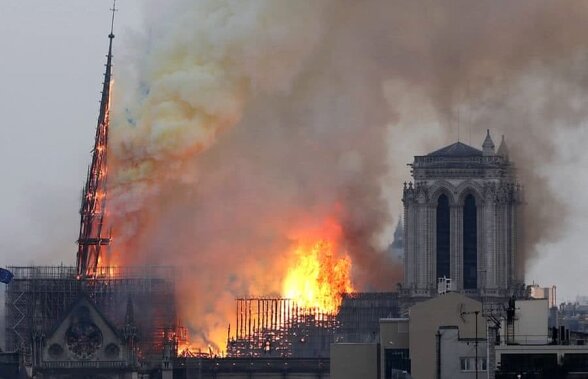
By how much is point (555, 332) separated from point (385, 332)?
21333 mm

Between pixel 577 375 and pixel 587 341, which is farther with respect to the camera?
pixel 587 341

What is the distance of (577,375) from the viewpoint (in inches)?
4756

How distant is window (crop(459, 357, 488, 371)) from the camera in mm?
135475

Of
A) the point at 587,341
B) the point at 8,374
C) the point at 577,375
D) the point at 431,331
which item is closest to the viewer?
the point at 577,375

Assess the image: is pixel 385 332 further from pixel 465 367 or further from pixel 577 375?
pixel 577 375

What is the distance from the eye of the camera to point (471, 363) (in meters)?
137

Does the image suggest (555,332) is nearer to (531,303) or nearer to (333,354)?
(531,303)

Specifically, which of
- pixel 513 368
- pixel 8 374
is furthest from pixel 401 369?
pixel 8 374

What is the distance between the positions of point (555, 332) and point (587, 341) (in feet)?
5.99

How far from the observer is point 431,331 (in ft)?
481

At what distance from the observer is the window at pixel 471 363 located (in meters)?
135

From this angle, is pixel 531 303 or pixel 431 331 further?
pixel 431 331

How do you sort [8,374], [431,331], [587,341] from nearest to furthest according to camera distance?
[587,341]
[431,331]
[8,374]

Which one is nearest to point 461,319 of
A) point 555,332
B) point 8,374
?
point 555,332
